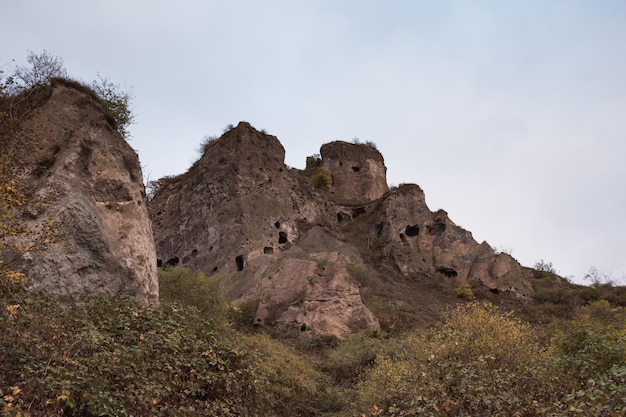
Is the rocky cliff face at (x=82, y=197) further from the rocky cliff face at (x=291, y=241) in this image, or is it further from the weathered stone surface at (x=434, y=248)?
Result: the weathered stone surface at (x=434, y=248)

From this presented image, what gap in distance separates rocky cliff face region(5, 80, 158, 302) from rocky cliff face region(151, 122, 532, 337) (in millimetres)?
12882

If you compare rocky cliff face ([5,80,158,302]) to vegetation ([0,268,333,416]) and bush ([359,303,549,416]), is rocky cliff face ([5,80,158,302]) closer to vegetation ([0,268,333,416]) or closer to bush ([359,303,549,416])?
vegetation ([0,268,333,416])

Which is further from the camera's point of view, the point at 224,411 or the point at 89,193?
the point at 89,193

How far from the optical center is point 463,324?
1694 cm

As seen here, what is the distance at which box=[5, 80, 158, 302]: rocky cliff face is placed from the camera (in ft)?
44.0

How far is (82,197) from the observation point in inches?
591

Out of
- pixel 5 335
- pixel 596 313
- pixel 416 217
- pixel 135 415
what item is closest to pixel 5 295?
pixel 5 335

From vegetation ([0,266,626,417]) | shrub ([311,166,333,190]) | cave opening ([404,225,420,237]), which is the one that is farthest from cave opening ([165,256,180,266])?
shrub ([311,166,333,190])

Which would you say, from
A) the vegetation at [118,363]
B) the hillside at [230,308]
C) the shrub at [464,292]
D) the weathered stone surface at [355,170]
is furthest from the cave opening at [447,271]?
the vegetation at [118,363]

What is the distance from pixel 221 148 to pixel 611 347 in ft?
112

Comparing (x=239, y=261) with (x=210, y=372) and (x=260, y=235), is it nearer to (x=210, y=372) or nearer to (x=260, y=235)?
(x=260, y=235)

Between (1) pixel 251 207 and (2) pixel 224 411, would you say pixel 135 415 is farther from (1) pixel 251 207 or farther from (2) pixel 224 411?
(1) pixel 251 207

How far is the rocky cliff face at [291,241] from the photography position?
2900 cm

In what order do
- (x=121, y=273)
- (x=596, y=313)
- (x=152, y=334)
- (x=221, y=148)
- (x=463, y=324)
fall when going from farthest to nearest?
(x=221, y=148) → (x=596, y=313) → (x=463, y=324) → (x=121, y=273) → (x=152, y=334)
